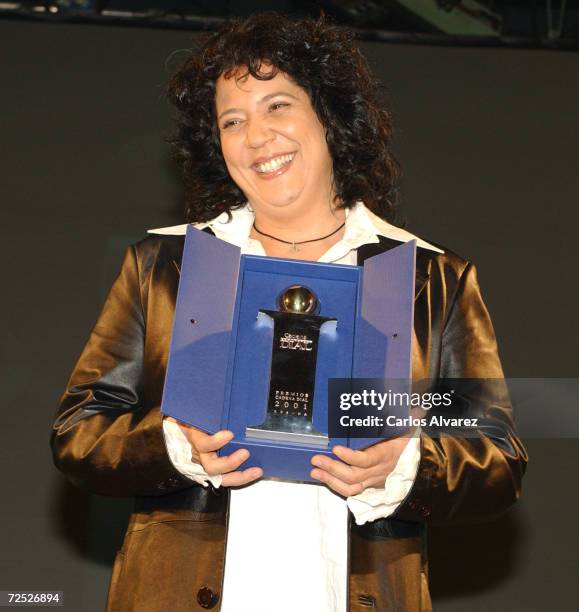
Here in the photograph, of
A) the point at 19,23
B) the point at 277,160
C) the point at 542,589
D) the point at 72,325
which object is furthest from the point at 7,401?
the point at 542,589

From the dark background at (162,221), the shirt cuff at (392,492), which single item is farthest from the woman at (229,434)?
the dark background at (162,221)

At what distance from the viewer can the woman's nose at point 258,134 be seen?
76.2 inches

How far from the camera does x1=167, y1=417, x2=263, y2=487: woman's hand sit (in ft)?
5.05

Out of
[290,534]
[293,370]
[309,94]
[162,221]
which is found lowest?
[290,534]

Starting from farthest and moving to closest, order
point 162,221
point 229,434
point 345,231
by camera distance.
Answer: point 162,221
point 345,231
point 229,434

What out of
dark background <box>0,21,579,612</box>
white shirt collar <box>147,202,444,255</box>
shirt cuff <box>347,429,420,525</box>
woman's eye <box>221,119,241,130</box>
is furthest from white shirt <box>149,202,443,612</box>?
dark background <box>0,21,579,612</box>

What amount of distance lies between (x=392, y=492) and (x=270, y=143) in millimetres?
709

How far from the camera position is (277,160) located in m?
1.96

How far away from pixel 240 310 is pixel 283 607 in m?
0.51

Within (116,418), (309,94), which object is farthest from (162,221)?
(116,418)

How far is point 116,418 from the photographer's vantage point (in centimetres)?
179

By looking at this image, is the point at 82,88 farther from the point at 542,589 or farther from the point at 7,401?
the point at 542,589

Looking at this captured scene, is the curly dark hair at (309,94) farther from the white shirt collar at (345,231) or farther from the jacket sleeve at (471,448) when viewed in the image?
the jacket sleeve at (471,448)

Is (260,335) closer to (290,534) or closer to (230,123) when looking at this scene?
(290,534)
